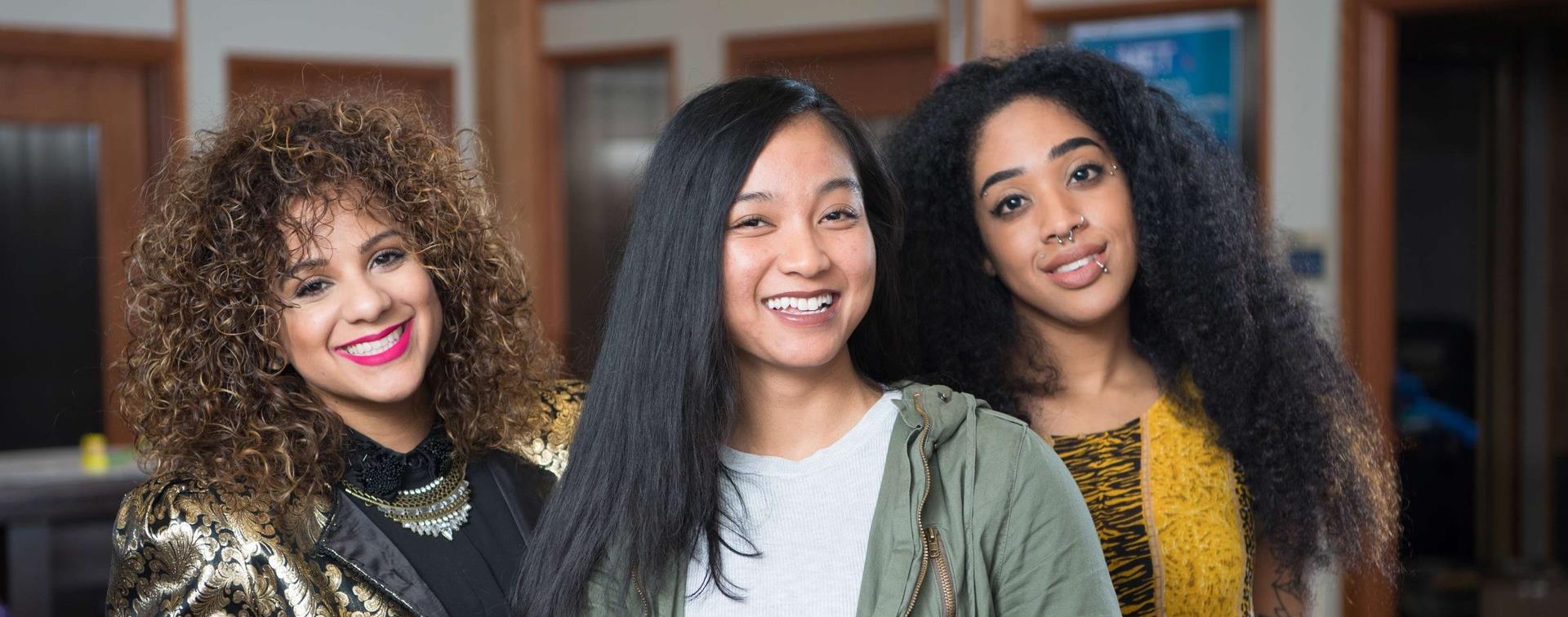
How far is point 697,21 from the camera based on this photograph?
520 cm

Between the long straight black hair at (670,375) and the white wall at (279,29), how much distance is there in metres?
3.13

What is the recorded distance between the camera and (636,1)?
5.33 meters

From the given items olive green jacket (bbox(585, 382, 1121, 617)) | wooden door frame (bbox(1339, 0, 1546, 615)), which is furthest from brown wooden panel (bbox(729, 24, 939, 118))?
olive green jacket (bbox(585, 382, 1121, 617))

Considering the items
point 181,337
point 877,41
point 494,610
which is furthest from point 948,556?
point 877,41

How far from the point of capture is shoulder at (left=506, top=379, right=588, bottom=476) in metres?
1.90

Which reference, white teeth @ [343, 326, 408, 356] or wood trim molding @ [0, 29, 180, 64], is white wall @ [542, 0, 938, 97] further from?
white teeth @ [343, 326, 408, 356]

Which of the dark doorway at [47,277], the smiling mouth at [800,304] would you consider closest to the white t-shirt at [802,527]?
the smiling mouth at [800,304]

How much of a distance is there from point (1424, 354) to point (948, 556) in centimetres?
552

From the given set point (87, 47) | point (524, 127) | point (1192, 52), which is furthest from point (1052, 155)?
point (524, 127)

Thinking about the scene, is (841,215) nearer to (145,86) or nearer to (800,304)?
(800,304)

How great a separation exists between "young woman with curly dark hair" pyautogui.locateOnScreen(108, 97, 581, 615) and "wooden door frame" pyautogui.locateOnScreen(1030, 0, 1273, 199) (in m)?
2.75

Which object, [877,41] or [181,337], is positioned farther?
[877,41]

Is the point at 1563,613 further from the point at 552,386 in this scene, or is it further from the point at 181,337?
the point at 181,337

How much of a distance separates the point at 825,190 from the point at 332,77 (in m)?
4.08
